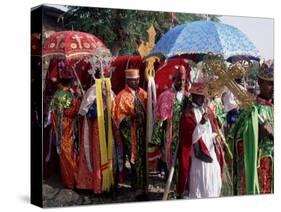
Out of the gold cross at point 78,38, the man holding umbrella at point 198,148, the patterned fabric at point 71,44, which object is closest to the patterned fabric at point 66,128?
the patterned fabric at point 71,44

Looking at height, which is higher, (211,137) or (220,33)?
(220,33)

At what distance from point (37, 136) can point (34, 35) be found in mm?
1202

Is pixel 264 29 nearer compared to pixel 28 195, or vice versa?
pixel 28 195

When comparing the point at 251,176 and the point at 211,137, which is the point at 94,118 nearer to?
the point at 211,137

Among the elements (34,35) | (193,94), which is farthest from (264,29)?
(34,35)

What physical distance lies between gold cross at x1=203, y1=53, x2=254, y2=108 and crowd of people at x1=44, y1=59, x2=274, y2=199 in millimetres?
79

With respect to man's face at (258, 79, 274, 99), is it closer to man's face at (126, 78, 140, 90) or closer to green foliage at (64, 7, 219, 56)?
green foliage at (64, 7, 219, 56)

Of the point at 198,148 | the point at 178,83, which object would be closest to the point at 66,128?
the point at 178,83

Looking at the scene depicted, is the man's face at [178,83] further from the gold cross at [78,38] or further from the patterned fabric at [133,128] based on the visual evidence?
the gold cross at [78,38]

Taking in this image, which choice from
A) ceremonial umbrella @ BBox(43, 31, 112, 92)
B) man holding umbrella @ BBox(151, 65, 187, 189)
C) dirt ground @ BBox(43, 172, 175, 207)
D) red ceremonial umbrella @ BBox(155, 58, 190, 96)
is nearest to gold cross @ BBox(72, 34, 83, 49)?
ceremonial umbrella @ BBox(43, 31, 112, 92)

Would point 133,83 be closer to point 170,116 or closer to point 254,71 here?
point 170,116

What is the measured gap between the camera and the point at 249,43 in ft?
38.2

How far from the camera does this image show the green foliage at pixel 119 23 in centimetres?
1065

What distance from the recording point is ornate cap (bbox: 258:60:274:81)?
11820mm
